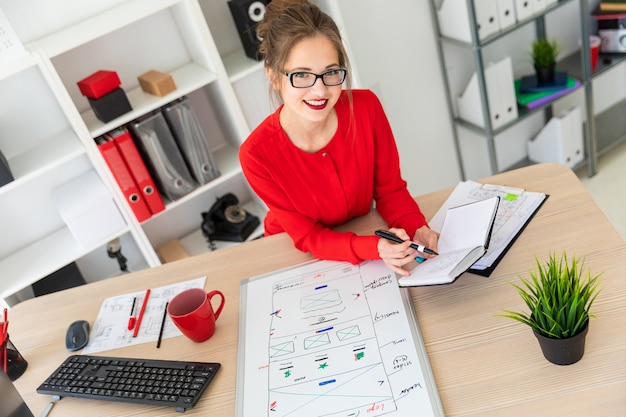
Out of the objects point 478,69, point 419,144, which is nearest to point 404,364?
point 478,69

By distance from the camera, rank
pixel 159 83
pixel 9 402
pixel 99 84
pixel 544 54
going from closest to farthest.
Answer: pixel 9 402, pixel 99 84, pixel 159 83, pixel 544 54

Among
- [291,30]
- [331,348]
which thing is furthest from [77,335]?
[291,30]

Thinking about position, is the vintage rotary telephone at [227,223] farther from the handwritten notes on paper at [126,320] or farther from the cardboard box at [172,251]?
the handwritten notes on paper at [126,320]

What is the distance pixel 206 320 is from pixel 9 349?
0.52 meters

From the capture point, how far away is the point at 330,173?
63.7 inches

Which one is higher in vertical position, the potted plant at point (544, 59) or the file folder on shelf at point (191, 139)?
the file folder on shelf at point (191, 139)

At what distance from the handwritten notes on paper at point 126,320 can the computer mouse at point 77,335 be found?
Result: 14 mm

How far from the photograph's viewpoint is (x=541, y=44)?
2.73 m

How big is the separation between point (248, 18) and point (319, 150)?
36.3 inches

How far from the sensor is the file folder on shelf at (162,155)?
2230mm

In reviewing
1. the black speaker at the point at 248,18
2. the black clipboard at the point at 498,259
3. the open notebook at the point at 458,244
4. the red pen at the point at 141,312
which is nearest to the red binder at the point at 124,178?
the black speaker at the point at 248,18

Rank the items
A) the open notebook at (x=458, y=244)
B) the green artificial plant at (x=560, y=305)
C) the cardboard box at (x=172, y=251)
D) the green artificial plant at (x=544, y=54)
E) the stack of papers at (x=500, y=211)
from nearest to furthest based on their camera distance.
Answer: the green artificial plant at (x=560, y=305) → the open notebook at (x=458, y=244) → the stack of papers at (x=500, y=211) → the cardboard box at (x=172, y=251) → the green artificial plant at (x=544, y=54)

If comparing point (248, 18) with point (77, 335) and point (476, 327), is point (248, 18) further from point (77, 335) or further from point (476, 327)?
point (476, 327)

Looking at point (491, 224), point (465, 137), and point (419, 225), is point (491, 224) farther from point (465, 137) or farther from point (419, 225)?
point (465, 137)
